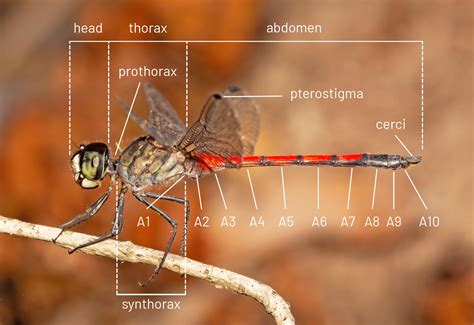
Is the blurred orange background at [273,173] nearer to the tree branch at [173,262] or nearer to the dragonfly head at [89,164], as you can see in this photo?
the dragonfly head at [89,164]

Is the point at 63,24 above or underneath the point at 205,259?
above

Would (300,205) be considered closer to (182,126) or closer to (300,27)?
(300,27)

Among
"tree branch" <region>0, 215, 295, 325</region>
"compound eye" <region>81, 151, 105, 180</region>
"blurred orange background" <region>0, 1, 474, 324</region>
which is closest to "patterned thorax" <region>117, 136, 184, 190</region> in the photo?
"compound eye" <region>81, 151, 105, 180</region>

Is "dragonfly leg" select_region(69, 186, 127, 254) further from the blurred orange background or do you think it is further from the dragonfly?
the blurred orange background

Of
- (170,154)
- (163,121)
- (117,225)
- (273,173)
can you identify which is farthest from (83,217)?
(273,173)

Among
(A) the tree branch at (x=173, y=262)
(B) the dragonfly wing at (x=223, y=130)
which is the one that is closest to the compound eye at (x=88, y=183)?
(A) the tree branch at (x=173, y=262)

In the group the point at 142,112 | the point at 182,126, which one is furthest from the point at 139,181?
the point at 142,112
